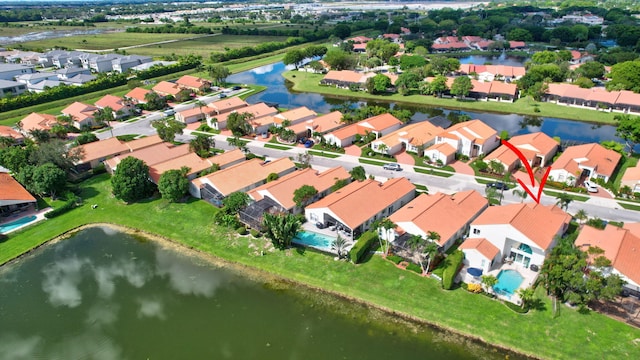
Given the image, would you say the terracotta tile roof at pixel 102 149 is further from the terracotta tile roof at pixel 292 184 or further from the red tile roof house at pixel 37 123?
the terracotta tile roof at pixel 292 184

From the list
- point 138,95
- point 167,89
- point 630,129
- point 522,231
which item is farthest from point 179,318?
point 167,89

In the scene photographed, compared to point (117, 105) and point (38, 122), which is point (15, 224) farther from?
point (117, 105)

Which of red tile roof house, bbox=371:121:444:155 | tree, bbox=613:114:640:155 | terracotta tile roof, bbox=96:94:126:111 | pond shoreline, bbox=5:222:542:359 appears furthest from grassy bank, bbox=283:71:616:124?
pond shoreline, bbox=5:222:542:359

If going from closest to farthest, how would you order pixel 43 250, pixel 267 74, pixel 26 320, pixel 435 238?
pixel 26 320, pixel 435 238, pixel 43 250, pixel 267 74

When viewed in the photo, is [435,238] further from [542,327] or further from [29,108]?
[29,108]

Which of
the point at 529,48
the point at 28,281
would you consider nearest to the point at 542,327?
the point at 28,281

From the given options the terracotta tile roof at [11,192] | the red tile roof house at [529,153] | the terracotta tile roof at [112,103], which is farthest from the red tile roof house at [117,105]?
the red tile roof house at [529,153]

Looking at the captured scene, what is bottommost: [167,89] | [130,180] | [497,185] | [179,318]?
[179,318]
